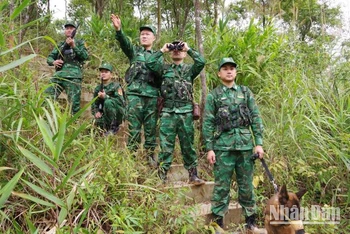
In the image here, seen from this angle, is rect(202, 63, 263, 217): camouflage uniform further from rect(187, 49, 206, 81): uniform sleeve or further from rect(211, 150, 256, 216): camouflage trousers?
rect(187, 49, 206, 81): uniform sleeve

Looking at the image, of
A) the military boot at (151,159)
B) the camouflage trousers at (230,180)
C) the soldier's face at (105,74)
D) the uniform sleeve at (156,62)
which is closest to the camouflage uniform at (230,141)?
the camouflage trousers at (230,180)

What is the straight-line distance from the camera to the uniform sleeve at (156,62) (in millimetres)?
4039

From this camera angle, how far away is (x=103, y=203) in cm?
260

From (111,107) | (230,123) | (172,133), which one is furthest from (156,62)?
(230,123)

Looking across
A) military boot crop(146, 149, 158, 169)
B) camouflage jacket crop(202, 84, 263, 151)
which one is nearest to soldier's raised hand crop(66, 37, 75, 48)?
military boot crop(146, 149, 158, 169)

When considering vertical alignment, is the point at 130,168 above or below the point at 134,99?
below

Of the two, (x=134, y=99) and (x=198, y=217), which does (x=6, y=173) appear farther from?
(x=134, y=99)

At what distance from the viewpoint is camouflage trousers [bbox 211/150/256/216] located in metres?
3.38

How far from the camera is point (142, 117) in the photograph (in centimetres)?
425

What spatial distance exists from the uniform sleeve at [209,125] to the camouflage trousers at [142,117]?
94 cm

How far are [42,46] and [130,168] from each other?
225 inches

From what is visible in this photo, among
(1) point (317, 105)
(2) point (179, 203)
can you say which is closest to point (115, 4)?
(1) point (317, 105)
